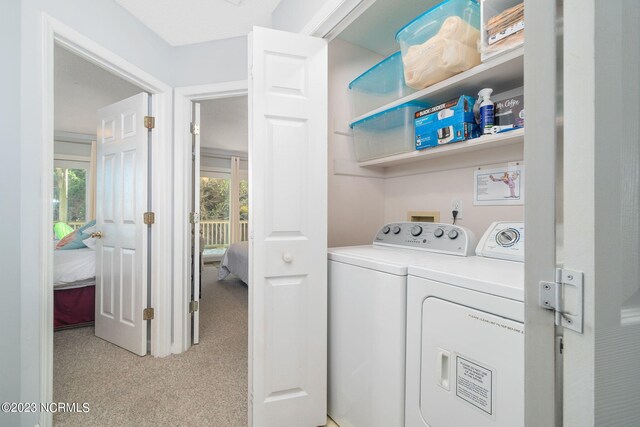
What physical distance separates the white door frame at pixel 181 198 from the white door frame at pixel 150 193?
0.05 meters

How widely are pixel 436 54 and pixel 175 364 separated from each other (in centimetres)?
268

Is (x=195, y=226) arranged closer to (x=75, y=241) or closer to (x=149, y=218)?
(x=149, y=218)

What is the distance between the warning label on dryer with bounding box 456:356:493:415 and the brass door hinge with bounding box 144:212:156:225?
90.5 inches

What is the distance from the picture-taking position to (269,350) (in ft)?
4.65

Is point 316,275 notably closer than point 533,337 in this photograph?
No

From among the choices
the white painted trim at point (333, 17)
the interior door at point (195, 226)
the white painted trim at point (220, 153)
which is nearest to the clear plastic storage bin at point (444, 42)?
the white painted trim at point (333, 17)

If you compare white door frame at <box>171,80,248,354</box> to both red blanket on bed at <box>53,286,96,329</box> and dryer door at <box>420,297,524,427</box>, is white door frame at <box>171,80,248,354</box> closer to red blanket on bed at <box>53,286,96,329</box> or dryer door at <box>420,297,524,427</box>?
red blanket on bed at <box>53,286,96,329</box>

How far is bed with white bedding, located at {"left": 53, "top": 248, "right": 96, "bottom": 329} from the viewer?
276 centimetres

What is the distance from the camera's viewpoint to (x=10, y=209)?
128 centimetres

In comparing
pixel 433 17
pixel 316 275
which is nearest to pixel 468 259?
pixel 316 275

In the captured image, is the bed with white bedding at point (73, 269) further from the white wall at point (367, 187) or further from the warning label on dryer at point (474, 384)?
the warning label on dryer at point (474, 384)

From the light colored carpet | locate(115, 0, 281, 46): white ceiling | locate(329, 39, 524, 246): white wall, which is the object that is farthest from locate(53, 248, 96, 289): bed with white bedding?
locate(329, 39, 524, 246): white wall

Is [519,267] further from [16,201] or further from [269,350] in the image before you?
[16,201]

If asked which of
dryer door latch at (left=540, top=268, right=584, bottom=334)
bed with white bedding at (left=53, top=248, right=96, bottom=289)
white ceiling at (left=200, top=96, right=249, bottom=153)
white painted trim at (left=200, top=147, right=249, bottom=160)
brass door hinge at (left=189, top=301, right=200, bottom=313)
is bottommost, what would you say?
brass door hinge at (left=189, top=301, right=200, bottom=313)
